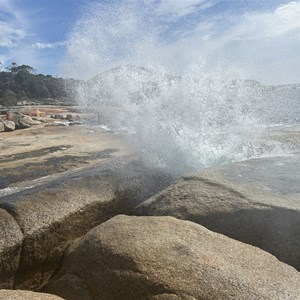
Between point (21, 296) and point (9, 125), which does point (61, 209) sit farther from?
point (9, 125)

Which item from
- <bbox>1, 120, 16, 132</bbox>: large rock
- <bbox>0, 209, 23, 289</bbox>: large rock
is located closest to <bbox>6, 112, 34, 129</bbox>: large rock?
<bbox>1, 120, 16, 132</bbox>: large rock

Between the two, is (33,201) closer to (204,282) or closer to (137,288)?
(137,288)

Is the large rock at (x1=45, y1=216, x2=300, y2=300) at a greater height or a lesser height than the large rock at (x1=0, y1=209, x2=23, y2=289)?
greater

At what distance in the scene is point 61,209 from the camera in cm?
419

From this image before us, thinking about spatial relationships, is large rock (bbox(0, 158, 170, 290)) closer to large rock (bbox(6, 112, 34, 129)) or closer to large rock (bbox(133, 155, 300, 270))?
large rock (bbox(133, 155, 300, 270))

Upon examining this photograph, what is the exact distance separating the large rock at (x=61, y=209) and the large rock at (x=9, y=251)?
0.20ft

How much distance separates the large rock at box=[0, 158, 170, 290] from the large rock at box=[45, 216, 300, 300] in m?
0.60

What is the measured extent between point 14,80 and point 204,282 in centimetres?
8906

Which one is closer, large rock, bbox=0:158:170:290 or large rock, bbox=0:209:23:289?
large rock, bbox=0:209:23:289

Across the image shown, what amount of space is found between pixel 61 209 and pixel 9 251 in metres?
0.75

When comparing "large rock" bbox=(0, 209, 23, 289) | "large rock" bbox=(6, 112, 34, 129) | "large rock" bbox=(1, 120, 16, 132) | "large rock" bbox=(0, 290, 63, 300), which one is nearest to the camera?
"large rock" bbox=(0, 290, 63, 300)

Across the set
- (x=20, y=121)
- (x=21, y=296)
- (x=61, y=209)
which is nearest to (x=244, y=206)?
(x=61, y=209)

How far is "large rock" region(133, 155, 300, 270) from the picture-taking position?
141 inches

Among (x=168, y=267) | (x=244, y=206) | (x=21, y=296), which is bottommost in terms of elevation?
(x=21, y=296)
